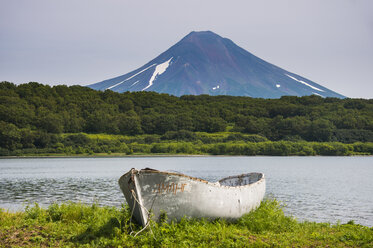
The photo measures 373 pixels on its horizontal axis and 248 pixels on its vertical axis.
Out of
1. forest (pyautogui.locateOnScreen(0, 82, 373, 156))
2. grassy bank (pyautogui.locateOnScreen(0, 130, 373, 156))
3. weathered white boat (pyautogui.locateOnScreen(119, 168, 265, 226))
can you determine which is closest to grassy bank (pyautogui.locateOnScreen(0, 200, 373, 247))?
weathered white boat (pyautogui.locateOnScreen(119, 168, 265, 226))

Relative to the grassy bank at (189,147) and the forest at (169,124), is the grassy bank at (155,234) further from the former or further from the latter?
the grassy bank at (189,147)

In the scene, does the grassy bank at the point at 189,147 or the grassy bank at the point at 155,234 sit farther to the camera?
the grassy bank at the point at 189,147

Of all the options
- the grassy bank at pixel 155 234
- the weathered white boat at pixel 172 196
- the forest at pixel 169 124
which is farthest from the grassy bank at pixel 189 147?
the weathered white boat at pixel 172 196

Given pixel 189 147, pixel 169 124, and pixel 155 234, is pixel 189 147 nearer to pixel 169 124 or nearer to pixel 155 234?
pixel 169 124

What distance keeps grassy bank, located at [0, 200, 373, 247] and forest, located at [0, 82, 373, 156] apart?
108510mm

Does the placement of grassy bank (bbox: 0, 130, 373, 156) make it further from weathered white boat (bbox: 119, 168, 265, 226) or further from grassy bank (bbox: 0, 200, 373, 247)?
weathered white boat (bbox: 119, 168, 265, 226)

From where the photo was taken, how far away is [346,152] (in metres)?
128

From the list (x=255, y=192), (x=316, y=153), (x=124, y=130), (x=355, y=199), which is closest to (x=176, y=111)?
(x=124, y=130)

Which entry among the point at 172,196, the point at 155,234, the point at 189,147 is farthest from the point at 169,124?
the point at 155,234

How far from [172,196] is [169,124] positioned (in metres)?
135

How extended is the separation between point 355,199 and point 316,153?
3999 inches

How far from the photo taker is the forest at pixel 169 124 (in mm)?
128125

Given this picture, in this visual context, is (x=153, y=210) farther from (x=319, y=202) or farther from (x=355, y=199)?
(x=355, y=199)

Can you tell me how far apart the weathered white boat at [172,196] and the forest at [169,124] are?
110 meters
